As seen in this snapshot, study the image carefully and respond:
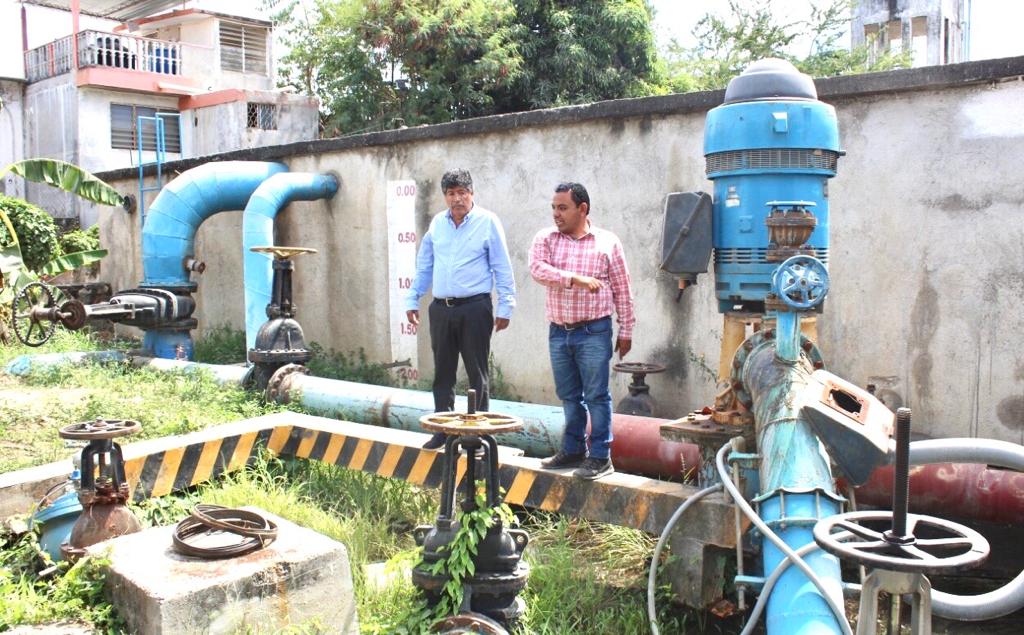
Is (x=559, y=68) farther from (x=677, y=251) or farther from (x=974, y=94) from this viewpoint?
(x=677, y=251)

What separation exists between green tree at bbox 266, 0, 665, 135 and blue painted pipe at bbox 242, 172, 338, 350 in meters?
8.55

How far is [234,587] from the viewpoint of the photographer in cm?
338

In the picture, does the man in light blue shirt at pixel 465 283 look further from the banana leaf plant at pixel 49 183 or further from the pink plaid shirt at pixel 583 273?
the banana leaf plant at pixel 49 183

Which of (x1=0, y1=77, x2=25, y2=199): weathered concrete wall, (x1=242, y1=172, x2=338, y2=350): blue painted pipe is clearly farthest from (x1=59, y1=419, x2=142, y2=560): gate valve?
(x1=0, y1=77, x2=25, y2=199): weathered concrete wall

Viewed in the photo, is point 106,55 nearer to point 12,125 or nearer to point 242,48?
point 12,125

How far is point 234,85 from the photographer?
1032 inches

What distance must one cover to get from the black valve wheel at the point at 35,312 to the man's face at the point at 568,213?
6.14 metres

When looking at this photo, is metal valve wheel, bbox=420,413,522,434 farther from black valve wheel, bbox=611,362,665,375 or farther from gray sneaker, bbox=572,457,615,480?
black valve wheel, bbox=611,362,665,375

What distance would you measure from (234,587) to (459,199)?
2.67m

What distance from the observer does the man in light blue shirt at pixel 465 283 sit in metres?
5.29

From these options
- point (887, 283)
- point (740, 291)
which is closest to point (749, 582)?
point (740, 291)

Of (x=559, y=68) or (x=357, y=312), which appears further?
(x=559, y=68)

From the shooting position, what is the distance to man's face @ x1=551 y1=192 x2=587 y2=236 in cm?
454

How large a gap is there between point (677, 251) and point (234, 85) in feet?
80.6
